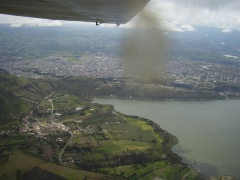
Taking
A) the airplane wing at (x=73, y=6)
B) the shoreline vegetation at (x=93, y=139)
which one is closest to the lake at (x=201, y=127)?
the shoreline vegetation at (x=93, y=139)

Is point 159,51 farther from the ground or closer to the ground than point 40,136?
farther from the ground

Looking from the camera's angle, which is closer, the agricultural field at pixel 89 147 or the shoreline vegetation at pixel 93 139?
the agricultural field at pixel 89 147

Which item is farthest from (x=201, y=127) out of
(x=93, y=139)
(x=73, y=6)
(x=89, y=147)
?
(x=73, y=6)

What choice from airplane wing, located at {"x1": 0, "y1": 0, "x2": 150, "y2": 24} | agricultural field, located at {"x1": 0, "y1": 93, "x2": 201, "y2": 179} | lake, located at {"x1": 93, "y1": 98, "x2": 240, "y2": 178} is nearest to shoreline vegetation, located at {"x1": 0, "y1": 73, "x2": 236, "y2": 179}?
agricultural field, located at {"x1": 0, "y1": 93, "x2": 201, "y2": 179}

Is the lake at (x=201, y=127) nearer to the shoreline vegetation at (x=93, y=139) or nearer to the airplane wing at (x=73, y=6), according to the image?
the shoreline vegetation at (x=93, y=139)

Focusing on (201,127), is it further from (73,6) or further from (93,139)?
(73,6)

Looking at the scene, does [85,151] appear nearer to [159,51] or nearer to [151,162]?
[151,162]

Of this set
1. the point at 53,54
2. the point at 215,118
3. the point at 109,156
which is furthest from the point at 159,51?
the point at 53,54

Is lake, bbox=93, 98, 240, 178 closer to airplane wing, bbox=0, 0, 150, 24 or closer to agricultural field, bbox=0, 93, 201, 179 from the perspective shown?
agricultural field, bbox=0, 93, 201, 179
